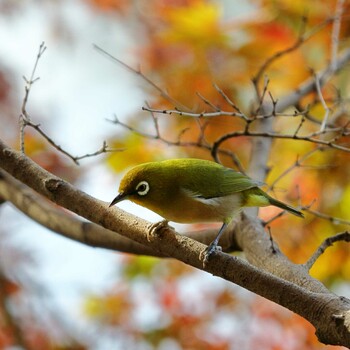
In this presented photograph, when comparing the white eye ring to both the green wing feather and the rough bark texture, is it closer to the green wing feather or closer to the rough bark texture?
the green wing feather

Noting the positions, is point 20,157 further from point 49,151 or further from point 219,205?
point 49,151

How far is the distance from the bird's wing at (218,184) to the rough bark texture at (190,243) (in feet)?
0.63

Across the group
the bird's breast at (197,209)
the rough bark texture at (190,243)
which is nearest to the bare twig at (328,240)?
the rough bark texture at (190,243)

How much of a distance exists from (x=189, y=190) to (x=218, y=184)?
0.74ft

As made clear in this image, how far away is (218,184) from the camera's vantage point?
10.3 feet

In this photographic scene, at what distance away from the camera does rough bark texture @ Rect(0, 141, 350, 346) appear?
193 centimetres

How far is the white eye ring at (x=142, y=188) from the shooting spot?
9.53 feet

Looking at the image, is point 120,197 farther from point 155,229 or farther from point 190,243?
point 190,243

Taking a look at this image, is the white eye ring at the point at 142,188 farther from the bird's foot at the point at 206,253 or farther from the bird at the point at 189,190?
the bird's foot at the point at 206,253

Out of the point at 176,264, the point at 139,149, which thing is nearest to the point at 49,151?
the point at 139,149

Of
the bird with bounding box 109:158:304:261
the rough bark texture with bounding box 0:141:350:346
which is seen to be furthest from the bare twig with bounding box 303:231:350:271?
the bird with bounding box 109:158:304:261

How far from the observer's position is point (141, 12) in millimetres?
7082

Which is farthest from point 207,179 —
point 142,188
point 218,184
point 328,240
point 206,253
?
point 206,253

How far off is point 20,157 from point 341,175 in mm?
3083
